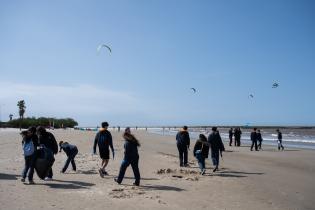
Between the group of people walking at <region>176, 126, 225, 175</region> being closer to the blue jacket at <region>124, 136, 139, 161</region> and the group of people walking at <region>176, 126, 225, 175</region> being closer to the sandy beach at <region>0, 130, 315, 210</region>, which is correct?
the sandy beach at <region>0, 130, 315, 210</region>

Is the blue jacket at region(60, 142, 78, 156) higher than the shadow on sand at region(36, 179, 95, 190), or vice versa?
the blue jacket at region(60, 142, 78, 156)

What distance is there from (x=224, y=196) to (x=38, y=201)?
463 cm

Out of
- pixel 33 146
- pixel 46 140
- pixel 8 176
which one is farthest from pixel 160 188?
pixel 8 176

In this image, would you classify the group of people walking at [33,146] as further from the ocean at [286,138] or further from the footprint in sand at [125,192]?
the ocean at [286,138]

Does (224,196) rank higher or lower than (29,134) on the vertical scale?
lower

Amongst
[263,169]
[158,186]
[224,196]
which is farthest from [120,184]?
[263,169]

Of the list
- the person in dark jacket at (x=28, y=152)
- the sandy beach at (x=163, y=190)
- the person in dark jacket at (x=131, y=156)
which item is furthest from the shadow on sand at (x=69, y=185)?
the person in dark jacket at (x=131, y=156)

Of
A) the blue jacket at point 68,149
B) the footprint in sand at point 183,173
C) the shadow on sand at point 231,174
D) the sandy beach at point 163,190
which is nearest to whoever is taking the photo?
the sandy beach at point 163,190

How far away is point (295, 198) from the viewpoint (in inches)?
410

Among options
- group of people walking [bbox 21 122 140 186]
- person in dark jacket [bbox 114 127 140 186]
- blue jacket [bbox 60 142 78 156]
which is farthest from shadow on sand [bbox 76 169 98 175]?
person in dark jacket [bbox 114 127 140 186]

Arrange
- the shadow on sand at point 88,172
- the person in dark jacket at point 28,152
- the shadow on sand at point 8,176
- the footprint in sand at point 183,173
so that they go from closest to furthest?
1. the person in dark jacket at point 28,152
2. the shadow on sand at point 8,176
3. the footprint in sand at point 183,173
4. the shadow on sand at point 88,172

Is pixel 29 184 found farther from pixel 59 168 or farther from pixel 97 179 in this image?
pixel 59 168

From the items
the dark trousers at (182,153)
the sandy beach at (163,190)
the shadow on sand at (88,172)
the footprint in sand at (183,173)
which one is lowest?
the sandy beach at (163,190)

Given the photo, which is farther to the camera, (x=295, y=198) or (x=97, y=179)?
(x=97, y=179)
